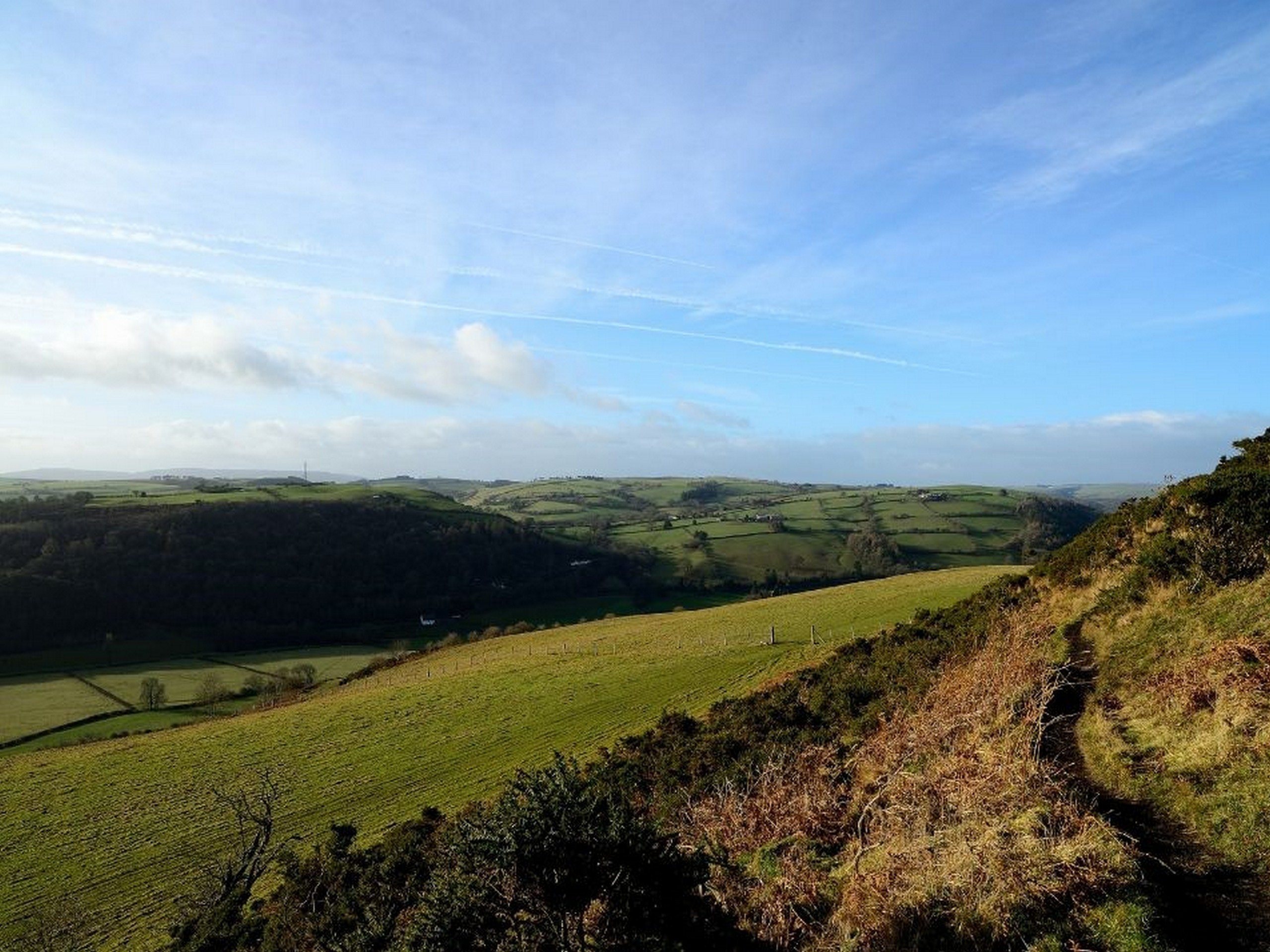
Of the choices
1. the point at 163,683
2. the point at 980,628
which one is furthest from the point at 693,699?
the point at 163,683

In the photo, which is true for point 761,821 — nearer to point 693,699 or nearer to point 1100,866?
point 1100,866

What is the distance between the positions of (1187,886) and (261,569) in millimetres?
142030

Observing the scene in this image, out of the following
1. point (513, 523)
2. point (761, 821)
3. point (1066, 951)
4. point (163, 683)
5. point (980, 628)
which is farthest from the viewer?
point (513, 523)

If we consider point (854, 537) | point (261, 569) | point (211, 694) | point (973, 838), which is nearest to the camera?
point (973, 838)

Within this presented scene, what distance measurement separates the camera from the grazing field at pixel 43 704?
5869 cm

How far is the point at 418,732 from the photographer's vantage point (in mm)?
38406

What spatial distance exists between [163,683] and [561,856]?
3551 inches

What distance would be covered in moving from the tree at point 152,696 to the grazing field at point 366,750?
20.1m

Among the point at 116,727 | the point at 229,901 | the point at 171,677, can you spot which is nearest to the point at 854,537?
the point at 171,677

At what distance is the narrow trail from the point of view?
23.1 feet

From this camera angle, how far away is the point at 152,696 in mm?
67188

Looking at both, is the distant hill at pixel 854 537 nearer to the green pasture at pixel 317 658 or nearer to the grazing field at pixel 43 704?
the green pasture at pixel 317 658

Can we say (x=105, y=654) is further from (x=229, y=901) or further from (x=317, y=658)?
(x=229, y=901)

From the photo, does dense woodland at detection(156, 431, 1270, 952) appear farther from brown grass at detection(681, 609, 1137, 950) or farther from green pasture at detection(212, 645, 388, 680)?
green pasture at detection(212, 645, 388, 680)
